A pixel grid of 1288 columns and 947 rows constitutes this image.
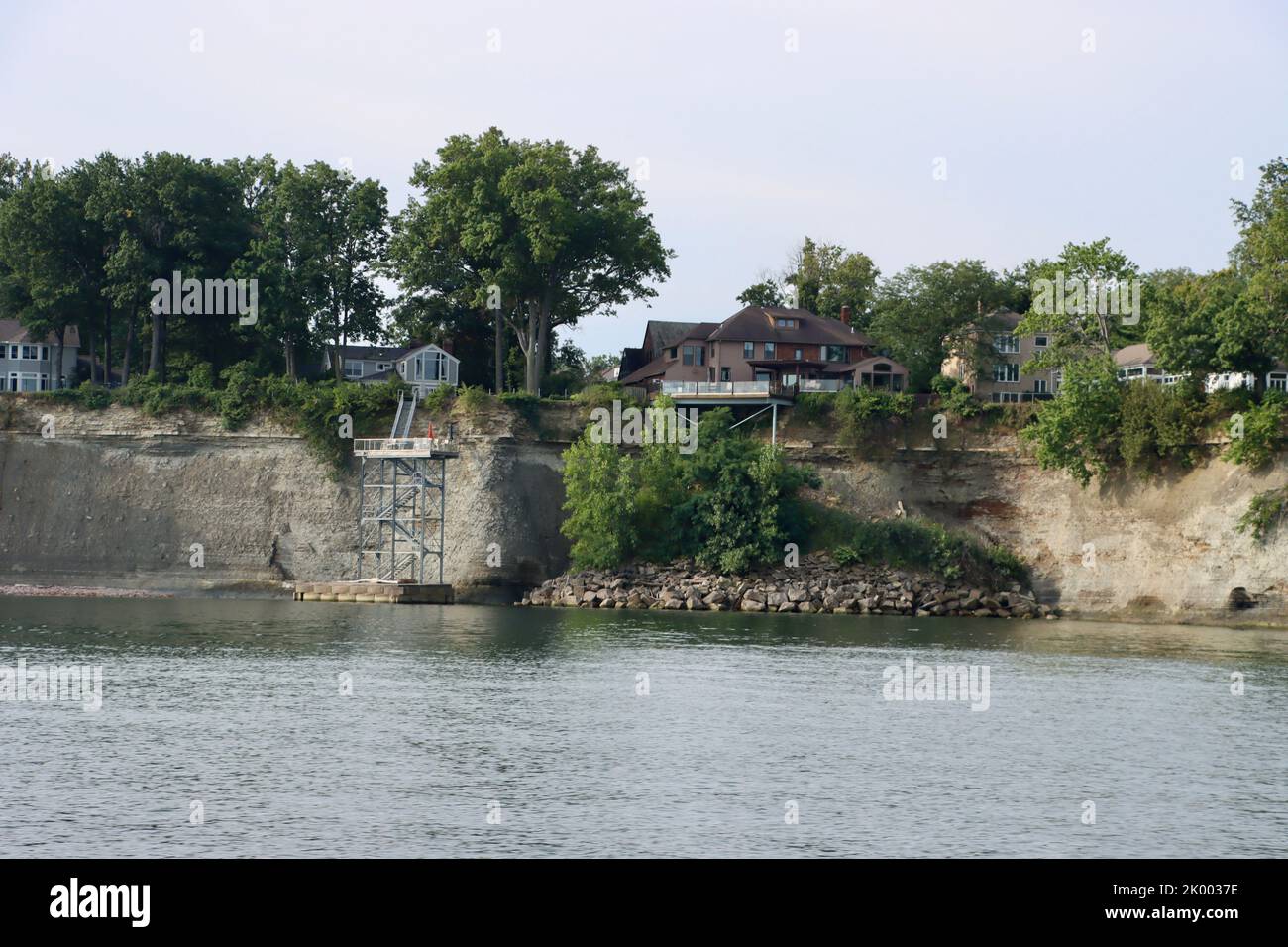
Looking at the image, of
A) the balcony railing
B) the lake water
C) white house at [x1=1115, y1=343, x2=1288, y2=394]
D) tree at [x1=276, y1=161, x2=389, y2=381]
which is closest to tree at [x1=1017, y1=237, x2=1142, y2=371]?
white house at [x1=1115, y1=343, x2=1288, y2=394]

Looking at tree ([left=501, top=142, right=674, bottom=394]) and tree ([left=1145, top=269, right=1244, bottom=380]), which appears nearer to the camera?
tree ([left=1145, top=269, right=1244, bottom=380])

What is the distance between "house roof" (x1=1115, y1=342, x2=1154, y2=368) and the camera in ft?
289

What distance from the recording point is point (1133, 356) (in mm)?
90250

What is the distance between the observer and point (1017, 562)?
80.3 meters

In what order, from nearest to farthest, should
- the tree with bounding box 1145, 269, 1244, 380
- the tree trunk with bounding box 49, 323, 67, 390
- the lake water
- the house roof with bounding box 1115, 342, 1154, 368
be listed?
the lake water < the tree with bounding box 1145, 269, 1244, 380 < the house roof with bounding box 1115, 342, 1154, 368 < the tree trunk with bounding box 49, 323, 67, 390

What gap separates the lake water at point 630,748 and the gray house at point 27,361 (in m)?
43.3

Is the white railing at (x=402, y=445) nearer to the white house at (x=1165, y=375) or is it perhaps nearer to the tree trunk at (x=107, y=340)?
the tree trunk at (x=107, y=340)

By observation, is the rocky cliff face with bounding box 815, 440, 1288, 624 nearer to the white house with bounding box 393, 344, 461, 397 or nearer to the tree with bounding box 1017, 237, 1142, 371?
the tree with bounding box 1017, 237, 1142, 371

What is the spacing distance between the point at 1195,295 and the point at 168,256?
59.9 meters

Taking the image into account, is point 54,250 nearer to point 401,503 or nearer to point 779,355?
point 401,503

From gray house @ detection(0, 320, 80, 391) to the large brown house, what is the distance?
39.6 metres

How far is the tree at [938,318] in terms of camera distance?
313 feet
